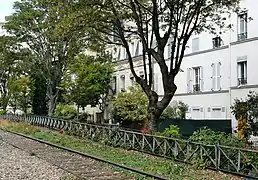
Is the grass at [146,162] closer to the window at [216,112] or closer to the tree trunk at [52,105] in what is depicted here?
the window at [216,112]

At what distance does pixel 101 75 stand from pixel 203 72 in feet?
28.9

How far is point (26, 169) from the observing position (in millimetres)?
15148

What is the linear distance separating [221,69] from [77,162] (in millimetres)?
18883

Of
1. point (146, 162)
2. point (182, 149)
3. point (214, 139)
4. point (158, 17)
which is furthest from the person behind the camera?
point (158, 17)

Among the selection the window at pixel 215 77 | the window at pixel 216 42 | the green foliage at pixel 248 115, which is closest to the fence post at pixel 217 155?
the green foliage at pixel 248 115

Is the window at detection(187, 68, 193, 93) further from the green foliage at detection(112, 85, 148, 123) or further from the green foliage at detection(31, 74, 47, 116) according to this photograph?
the green foliage at detection(31, 74, 47, 116)

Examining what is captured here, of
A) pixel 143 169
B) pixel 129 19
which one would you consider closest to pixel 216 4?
pixel 129 19

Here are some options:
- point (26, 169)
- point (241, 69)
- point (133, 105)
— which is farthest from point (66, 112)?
point (26, 169)

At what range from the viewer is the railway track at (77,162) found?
45.2 ft

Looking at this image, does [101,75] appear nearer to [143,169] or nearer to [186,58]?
[186,58]

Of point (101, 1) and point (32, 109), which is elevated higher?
point (101, 1)

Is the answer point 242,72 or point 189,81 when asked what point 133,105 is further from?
point 242,72

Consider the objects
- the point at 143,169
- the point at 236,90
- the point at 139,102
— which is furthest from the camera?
the point at 139,102

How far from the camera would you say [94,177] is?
13648 mm
